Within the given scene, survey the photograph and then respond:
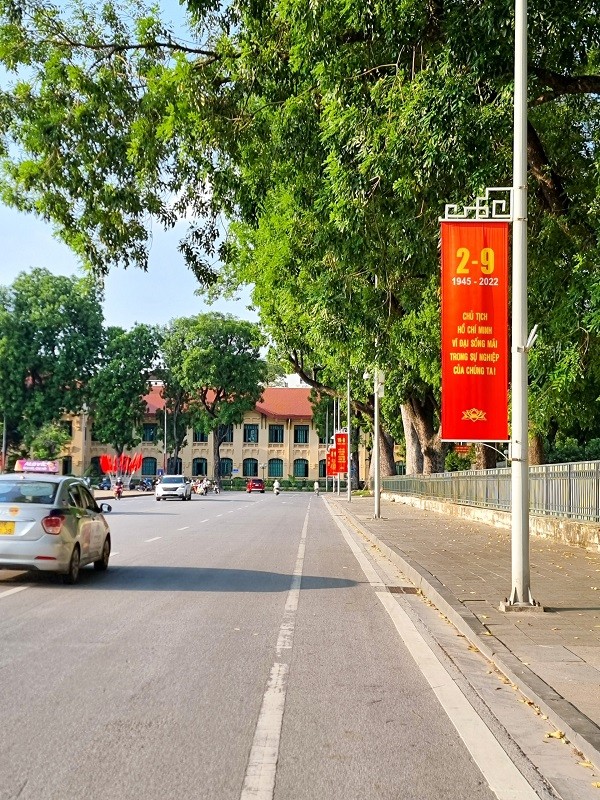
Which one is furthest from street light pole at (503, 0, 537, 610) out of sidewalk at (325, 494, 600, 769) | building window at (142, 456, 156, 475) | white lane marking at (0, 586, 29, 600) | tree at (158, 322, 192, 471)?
building window at (142, 456, 156, 475)

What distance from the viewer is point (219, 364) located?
8994 cm

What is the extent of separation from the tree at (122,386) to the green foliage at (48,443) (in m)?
8.43

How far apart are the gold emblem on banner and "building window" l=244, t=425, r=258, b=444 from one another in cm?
9850

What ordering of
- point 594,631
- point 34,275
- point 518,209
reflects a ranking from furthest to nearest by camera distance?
point 34,275
point 518,209
point 594,631

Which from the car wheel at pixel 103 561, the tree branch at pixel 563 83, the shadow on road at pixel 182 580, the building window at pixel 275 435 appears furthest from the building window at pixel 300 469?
the tree branch at pixel 563 83

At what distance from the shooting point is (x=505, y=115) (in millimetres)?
13594

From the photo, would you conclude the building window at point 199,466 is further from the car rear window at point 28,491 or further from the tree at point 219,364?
the car rear window at point 28,491

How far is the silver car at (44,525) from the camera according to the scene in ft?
42.1

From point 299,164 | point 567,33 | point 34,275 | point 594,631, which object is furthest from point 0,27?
point 34,275

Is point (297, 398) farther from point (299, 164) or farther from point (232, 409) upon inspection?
point (299, 164)

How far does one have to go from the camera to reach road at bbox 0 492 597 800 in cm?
503

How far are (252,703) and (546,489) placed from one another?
55.7 feet

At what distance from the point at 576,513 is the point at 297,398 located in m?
98.0

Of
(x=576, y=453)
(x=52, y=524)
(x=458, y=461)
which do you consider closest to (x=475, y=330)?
(x=52, y=524)
